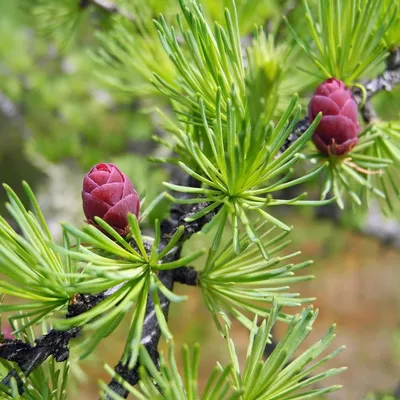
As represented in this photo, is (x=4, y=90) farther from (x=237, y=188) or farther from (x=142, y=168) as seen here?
(x=237, y=188)

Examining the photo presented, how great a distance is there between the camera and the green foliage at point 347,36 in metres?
0.27

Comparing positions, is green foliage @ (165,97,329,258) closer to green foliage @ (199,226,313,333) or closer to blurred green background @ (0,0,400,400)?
green foliage @ (199,226,313,333)

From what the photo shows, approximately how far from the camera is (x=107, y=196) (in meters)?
0.24

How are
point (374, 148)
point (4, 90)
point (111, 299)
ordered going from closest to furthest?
point (111, 299), point (374, 148), point (4, 90)

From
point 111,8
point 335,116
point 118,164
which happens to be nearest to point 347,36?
point 335,116

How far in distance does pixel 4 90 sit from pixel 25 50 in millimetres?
273

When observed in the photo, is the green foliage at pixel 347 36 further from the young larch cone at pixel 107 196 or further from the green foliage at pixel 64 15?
the green foliage at pixel 64 15

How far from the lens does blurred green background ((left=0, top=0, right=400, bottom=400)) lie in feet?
3.19

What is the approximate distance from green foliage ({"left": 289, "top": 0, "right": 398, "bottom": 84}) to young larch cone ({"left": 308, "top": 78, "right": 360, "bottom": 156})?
15mm

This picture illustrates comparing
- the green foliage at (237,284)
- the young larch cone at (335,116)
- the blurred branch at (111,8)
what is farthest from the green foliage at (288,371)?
the blurred branch at (111,8)

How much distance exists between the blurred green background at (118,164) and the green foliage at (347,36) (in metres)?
0.09

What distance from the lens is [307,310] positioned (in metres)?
0.23

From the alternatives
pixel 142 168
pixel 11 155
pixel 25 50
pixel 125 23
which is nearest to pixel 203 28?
pixel 125 23

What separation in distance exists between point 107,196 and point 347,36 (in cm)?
17
